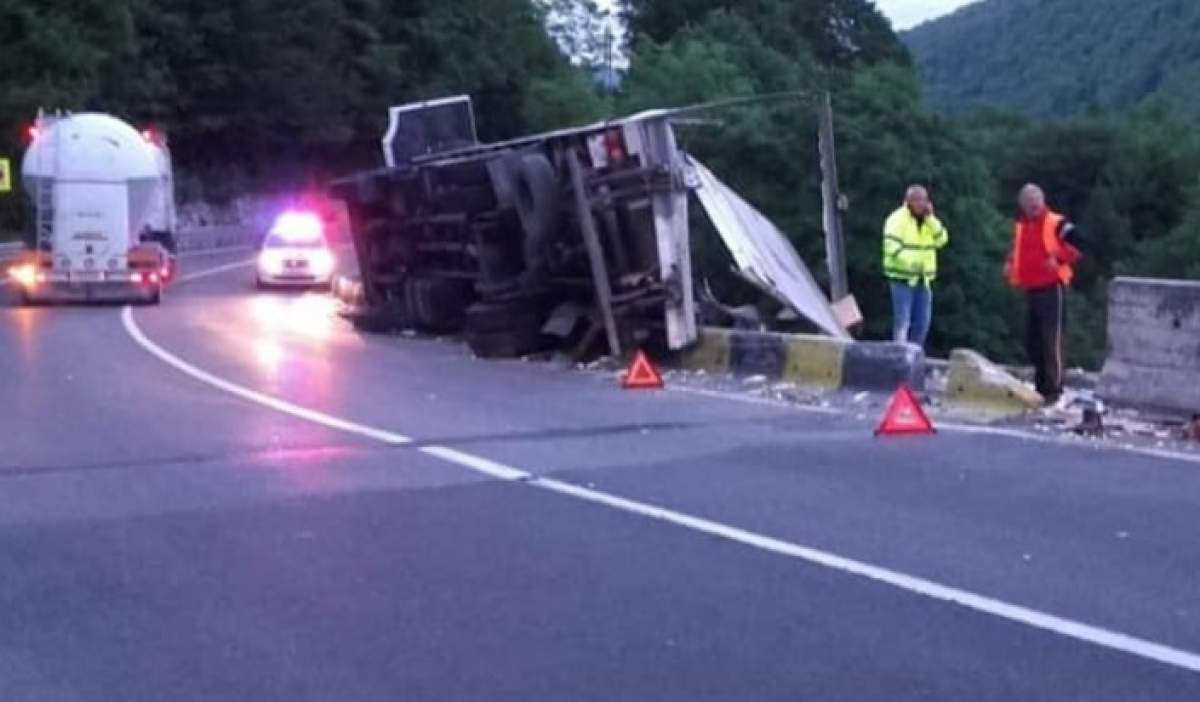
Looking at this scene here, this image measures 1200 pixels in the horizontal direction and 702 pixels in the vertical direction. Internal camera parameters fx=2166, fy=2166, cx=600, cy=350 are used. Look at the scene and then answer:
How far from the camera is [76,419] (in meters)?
16.4

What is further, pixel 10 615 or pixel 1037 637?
pixel 10 615

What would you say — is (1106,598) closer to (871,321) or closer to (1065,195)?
(871,321)

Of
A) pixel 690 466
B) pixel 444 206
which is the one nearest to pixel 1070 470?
pixel 690 466

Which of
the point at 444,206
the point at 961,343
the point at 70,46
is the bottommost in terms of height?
the point at 961,343

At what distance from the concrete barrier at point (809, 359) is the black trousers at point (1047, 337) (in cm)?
124

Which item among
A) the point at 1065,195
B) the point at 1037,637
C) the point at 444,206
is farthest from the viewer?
the point at 1065,195

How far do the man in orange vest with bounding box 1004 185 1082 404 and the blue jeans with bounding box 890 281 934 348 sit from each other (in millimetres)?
2518

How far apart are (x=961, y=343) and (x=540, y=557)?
112ft

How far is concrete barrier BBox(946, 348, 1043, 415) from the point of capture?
A: 15922 mm

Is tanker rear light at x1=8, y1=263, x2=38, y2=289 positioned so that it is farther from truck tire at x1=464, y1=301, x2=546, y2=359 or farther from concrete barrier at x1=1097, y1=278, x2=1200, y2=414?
concrete barrier at x1=1097, y1=278, x2=1200, y2=414

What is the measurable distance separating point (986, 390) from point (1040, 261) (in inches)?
47.1

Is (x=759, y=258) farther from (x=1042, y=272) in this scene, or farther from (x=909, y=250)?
(x=1042, y=272)

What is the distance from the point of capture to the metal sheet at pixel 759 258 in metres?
21.7

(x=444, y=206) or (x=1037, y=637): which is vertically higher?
(x=444, y=206)
